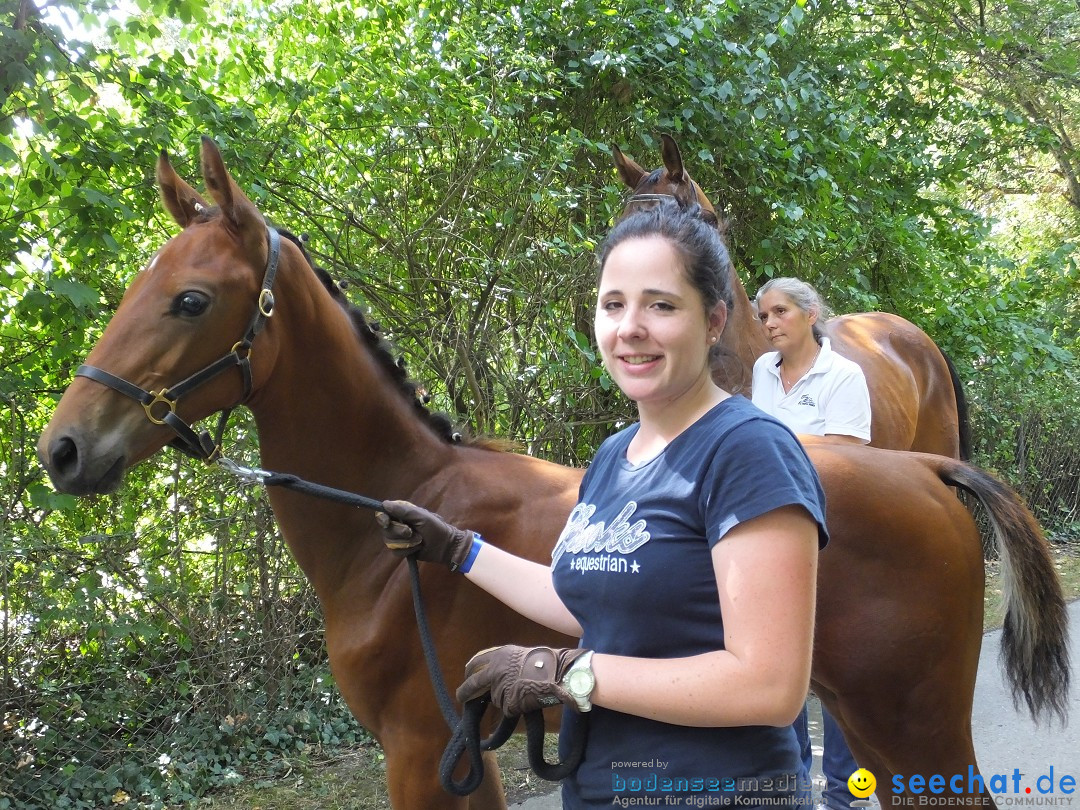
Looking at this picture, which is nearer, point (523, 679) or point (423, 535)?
point (523, 679)

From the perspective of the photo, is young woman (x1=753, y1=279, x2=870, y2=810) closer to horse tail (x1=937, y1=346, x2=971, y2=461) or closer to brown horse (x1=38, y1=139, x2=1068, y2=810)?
brown horse (x1=38, y1=139, x2=1068, y2=810)

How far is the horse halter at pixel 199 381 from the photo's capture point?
205cm

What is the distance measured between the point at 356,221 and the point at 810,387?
2814 mm

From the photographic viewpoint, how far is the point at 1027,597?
107 inches

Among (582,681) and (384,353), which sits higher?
(384,353)

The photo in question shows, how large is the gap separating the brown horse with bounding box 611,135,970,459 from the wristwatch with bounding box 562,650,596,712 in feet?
6.75

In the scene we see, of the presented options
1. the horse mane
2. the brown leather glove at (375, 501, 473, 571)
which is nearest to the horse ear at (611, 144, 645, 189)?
the horse mane

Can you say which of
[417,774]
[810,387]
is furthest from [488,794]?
[810,387]

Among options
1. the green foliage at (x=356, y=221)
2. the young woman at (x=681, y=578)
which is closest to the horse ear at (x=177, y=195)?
the green foliage at (x=356, y=221)

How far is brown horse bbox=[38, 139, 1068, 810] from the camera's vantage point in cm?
218

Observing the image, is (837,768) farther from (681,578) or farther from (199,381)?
(199,381)

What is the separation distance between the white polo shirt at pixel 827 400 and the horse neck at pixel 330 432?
1.64 meters

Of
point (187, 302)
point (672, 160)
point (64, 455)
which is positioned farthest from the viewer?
point (672, 160)

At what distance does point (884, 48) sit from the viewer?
7320 mm
